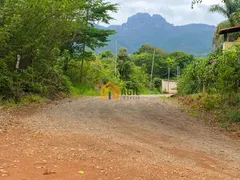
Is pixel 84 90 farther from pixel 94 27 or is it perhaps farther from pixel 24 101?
pixel 24 101

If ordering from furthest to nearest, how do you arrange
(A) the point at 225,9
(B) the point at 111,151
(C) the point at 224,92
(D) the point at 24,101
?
(A) the point at 225,9, (D) the point at 24,101, (C) the point at 224,92, (B) the point at 111,151

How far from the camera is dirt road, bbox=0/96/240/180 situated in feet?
13.1

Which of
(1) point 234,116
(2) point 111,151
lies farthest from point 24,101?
(1) point 234,116

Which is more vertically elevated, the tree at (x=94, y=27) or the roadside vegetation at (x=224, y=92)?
the tree at (x=94, y=27)

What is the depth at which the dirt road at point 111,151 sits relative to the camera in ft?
13.1

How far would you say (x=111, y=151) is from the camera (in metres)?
5.05

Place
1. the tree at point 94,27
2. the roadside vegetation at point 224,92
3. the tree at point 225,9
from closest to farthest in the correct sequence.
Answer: the roadside vegetation at point 224,92 < the tree at point 94,27 < the tree at point 225,9

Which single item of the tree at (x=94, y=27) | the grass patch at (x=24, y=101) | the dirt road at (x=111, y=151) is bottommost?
the dirt road at (x=111, y=151)

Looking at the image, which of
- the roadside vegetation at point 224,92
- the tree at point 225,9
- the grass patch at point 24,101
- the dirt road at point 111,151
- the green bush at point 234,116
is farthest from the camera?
the tree at point 225,9

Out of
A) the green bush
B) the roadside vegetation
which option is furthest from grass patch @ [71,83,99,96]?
the green bush

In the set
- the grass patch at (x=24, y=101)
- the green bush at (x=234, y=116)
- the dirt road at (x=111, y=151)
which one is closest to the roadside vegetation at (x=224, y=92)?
the green bush at (x=234, y=116)

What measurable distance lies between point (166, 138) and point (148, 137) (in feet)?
1.34

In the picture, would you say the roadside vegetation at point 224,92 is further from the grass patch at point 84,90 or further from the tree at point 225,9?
the tree at point 225,9

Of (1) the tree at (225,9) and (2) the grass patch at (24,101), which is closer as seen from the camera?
(2) the grass patch at (24,101)
